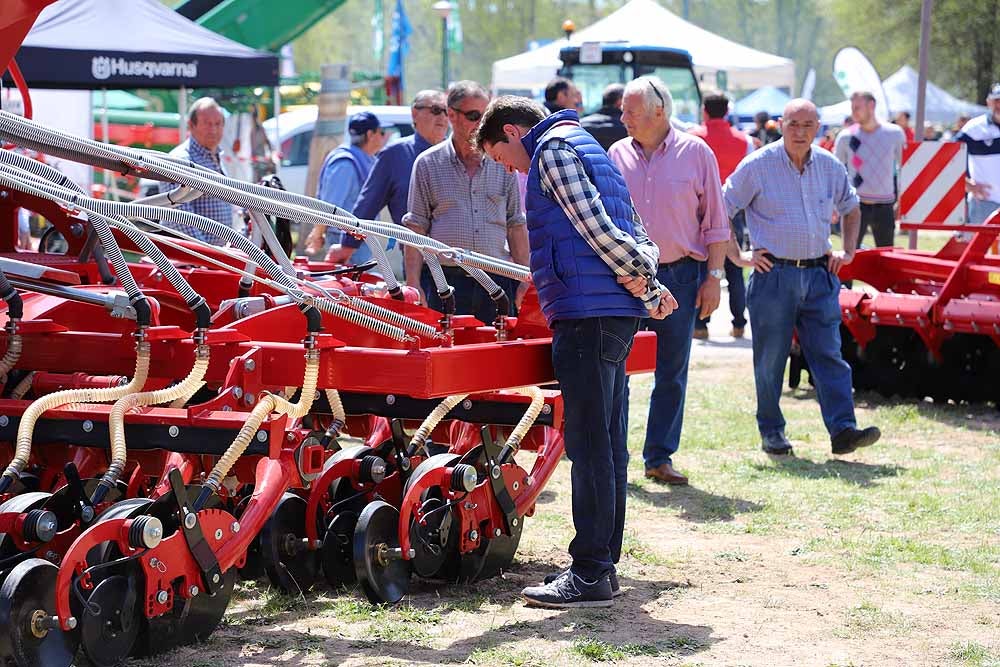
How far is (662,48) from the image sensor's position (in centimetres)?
1870

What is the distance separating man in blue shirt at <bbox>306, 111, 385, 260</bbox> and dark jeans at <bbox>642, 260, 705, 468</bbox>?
2591 mm

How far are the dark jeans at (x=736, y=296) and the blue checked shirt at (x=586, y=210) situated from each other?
7.29m

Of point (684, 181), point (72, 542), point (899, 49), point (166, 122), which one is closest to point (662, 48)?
point (166, 122)

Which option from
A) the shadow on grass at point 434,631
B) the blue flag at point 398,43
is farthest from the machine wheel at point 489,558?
the blue flag at point 398,43

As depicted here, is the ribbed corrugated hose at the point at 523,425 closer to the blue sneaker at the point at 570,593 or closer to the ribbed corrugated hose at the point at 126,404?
the blue sneaker at the point at 570,593

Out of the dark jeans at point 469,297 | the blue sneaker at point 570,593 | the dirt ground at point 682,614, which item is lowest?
the dirt ground at point 682,614

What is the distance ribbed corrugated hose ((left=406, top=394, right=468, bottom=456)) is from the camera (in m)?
5.36

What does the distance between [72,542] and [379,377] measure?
1.02m

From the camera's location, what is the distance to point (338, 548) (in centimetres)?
519

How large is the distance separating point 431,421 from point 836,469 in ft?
9.77

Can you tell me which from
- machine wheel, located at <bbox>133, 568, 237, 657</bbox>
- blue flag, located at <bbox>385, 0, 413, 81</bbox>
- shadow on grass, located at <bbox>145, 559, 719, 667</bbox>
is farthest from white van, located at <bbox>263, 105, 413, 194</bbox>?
machine wheel, located at <bbox>133, 568, 237, 657</bbox>

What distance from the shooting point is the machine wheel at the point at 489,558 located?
5.28m

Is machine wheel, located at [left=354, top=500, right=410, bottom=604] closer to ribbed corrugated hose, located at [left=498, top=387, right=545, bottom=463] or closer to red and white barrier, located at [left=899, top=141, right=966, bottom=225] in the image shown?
ribbed corrugated hose, located at [left=498, top=387, right=545, bottom=463]

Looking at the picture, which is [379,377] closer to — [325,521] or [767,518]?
[325,521]
